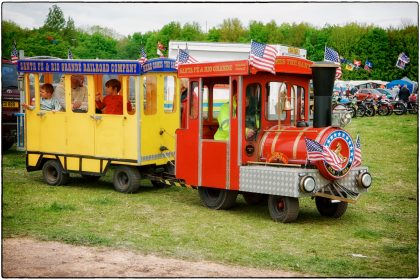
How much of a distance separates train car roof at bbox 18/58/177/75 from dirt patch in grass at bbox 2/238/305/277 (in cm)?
451

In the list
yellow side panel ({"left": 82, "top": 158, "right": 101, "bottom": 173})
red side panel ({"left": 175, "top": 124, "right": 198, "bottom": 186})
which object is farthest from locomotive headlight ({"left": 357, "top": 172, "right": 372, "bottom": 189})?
yellow side panel ({"left": 82, "top": 158, "right": 101, "bottom": 173})

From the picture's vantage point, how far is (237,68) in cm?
959

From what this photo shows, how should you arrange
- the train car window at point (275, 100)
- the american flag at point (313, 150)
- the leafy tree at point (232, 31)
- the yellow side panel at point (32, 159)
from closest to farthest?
the american flag at point (313, 150) < the train car window at point (275, 100) < the yellow side panel at point (32, 159) < the leafy tree at point (232, 31)

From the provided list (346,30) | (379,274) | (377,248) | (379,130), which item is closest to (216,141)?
(377,248)

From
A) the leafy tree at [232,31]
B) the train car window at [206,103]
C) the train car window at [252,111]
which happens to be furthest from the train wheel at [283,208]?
the leafy tree at [232,31]

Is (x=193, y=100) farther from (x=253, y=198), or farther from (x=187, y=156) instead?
(x=253, y=198)

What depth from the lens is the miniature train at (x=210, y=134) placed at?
29.9 ft

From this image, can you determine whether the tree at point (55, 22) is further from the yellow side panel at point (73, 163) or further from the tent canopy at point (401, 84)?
the tent canopy at point (401, 84)

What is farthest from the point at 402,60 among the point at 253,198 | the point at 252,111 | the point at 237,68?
the point at 237,68

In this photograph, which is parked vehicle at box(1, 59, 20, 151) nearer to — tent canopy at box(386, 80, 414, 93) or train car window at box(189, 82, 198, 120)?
train car window at box(189, 82, 198, 120)

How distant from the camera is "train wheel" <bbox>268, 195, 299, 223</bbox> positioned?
30.2ft

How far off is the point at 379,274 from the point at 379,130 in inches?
575

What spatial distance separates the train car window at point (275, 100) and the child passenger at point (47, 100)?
4.64 meters

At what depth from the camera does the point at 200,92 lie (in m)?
10.4
